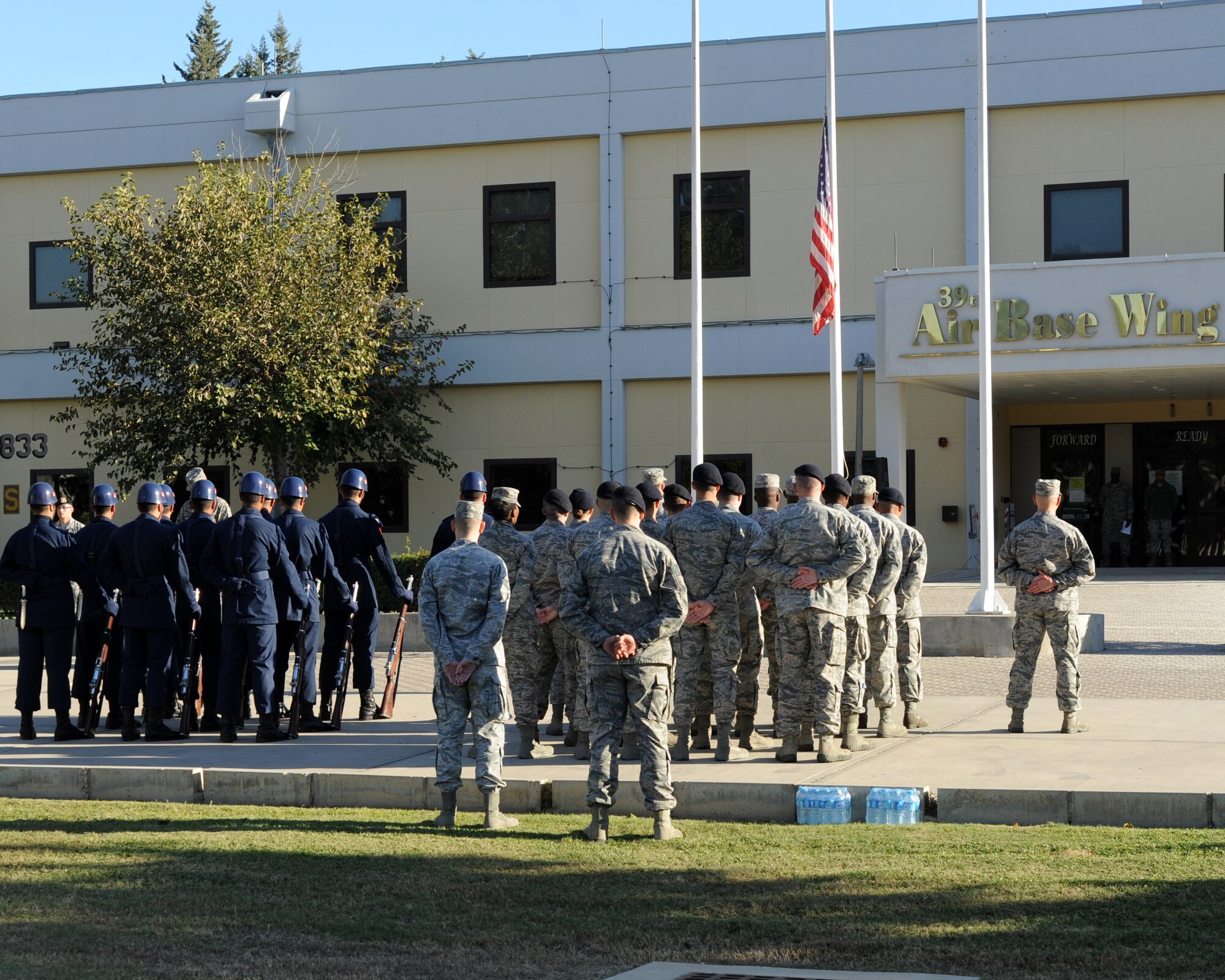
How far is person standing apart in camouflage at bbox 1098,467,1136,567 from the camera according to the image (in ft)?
91.1

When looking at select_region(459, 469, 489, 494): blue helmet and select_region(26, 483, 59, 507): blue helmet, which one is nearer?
select_region(459, 469, 489, 494): blue helmet

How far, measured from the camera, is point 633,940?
6.61 m

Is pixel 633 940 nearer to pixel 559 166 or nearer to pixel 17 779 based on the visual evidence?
pixel 17 779

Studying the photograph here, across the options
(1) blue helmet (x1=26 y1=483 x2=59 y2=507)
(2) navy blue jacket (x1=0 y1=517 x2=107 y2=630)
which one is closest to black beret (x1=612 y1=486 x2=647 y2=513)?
(2) navy blue jacket (x1=0 y1=517 x2=107 y2=630)

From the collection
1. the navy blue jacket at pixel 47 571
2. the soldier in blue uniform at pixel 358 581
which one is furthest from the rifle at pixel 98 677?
the soldier in blue uniform at pixel 358 581

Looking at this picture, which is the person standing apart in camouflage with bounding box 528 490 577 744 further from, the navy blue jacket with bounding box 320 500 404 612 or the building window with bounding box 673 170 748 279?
the building window with bounding box 673 170 748 279

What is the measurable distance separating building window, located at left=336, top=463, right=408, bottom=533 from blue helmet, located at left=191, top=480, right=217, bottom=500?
1594 centimetres

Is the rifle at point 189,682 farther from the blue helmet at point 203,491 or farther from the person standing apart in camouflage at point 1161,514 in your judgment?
the person standing apart in camouflage at point 1161,514

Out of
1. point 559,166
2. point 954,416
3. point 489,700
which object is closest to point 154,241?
point 559,166

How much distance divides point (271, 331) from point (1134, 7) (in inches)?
610

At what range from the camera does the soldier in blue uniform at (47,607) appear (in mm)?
12953

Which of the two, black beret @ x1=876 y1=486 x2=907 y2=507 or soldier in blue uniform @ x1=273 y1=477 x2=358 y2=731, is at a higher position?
black beret @ x1=876 y1=486 x2=907 y2=507

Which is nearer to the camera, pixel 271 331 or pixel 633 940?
pixel 633 940

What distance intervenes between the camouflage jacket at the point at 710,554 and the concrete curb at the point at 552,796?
1.61 meters
